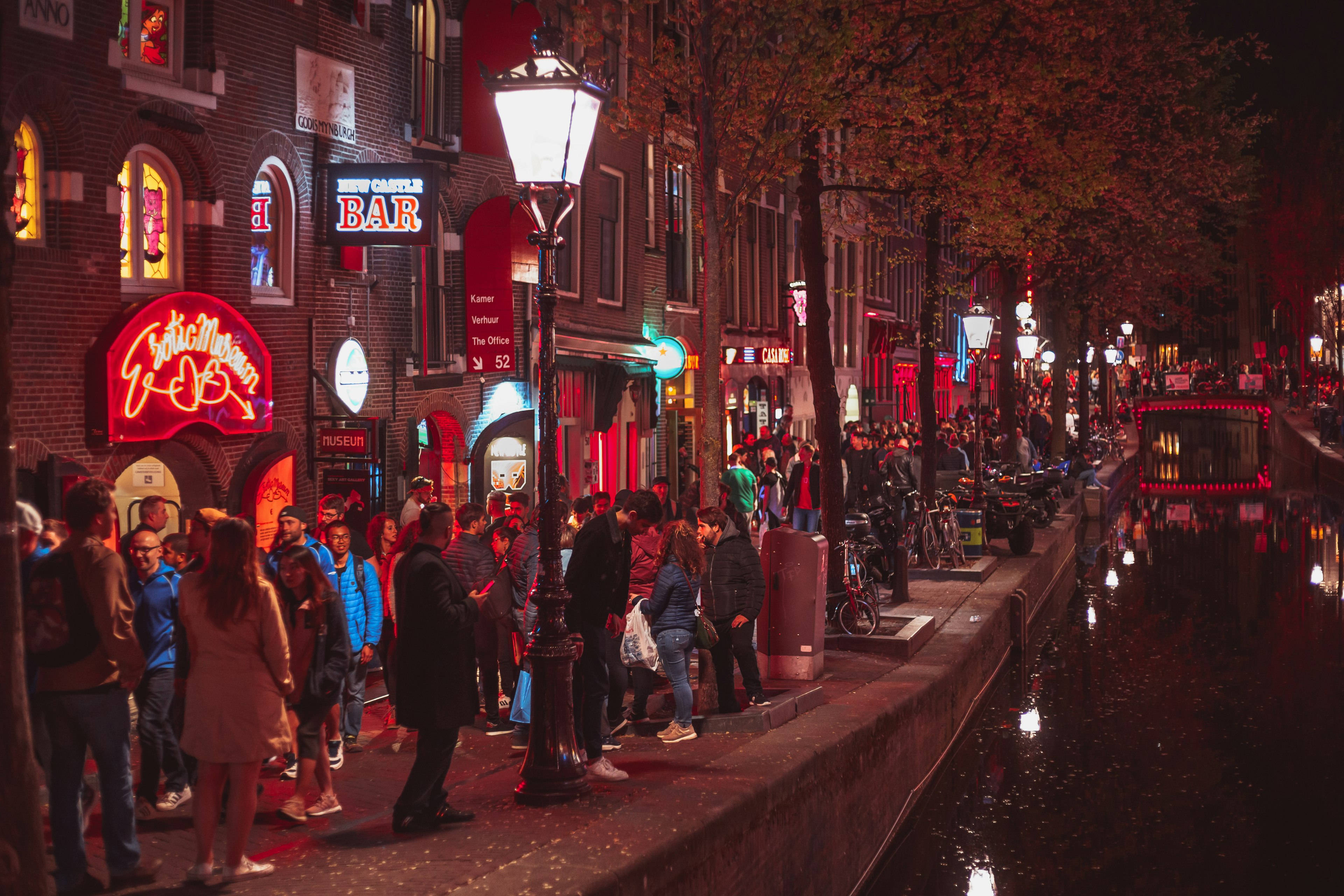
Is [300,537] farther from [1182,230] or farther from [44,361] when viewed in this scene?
[1182,230]

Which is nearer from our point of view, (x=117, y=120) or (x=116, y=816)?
(x=116, y=816)

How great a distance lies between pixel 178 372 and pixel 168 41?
3289 millimetres

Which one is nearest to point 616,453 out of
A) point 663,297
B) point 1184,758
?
point 663,297

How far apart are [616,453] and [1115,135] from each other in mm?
12092

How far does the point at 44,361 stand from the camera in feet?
41.5

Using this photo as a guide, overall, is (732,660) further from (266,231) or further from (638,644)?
(266,231)

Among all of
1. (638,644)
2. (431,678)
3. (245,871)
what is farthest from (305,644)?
(638,644)

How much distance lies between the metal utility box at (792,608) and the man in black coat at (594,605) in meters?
3.38

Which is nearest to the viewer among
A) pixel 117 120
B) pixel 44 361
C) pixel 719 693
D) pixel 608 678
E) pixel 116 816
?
pixel 116 816

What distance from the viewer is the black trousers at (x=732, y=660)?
11.0 metres

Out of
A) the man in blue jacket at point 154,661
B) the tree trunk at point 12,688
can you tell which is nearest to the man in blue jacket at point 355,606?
the man in blue jacket at point 154,661

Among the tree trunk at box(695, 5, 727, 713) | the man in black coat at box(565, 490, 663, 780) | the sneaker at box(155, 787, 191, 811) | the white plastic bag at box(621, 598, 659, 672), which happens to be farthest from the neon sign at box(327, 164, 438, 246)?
the sneaker at box(155, 787, 191, 811)

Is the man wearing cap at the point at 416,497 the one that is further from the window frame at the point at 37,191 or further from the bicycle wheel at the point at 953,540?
the bicycle wheel at the point at 953,540

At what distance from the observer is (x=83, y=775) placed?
6.80 m
